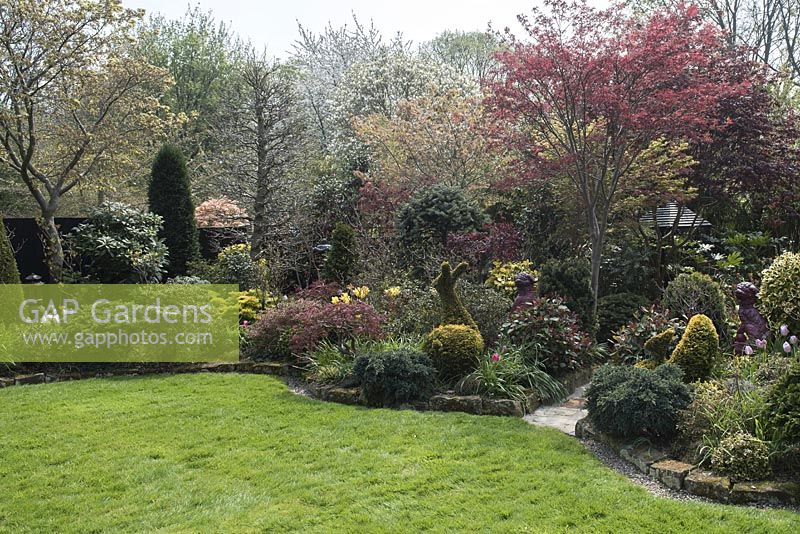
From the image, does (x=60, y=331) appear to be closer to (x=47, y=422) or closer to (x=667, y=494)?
(x=47, y=422)

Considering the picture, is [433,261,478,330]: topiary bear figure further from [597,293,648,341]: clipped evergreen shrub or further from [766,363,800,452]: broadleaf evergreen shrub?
[766,363,800,452]: broadleaf evergreen shrub

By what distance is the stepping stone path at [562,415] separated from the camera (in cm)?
545

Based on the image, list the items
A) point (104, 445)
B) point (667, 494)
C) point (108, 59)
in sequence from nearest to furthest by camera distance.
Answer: point (667, 494) → point (104, 445) → point (108, 59)

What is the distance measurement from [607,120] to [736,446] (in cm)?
527

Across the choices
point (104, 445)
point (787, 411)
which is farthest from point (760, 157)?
point (104, 445)

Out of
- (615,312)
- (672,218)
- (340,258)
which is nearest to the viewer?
(615,312)

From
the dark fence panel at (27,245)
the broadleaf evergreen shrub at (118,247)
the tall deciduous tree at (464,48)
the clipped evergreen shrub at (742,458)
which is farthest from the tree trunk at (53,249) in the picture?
the tall deciduous tree at (464,48)

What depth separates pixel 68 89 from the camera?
12.1 meters

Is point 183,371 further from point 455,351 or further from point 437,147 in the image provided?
point 437,147

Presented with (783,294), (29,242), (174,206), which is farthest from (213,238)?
(783,294)

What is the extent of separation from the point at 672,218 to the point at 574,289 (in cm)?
513

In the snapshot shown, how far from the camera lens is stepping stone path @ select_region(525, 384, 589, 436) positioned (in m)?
5.45

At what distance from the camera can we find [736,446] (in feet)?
13.2

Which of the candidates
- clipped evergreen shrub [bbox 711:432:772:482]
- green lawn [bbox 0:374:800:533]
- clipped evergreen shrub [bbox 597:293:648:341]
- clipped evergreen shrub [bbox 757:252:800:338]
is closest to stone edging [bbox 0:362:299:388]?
green lawn [bbox 0:374:800:533]
